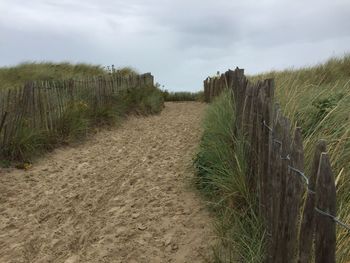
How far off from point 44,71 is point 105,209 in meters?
14.0

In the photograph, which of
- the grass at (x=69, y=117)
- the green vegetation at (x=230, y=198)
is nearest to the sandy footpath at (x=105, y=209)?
the green vegetation at (x=230, y=198)

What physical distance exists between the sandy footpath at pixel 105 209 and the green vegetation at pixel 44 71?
8.14 m

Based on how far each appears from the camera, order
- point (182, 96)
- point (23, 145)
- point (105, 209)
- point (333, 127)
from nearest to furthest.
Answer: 1. point (333, 127)
2. point (105, 209)
3. point (23, 145)
4. point (182, 96)

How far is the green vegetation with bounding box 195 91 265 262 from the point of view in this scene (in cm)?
322

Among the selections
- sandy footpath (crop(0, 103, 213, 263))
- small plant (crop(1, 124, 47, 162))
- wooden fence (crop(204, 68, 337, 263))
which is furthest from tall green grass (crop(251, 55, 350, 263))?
small plant (crop(1, 124, 47, 162))

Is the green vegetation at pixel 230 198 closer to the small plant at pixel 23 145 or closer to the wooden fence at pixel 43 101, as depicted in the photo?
the small plant at pixel 23 145

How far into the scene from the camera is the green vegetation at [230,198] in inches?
127

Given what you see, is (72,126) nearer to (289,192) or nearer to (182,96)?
(289,192)

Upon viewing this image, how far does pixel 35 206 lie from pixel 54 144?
9.63ft

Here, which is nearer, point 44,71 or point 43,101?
point 43,101

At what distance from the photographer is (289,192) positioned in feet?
7.79

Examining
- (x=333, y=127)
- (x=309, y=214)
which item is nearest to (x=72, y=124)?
(x=333, y=127)

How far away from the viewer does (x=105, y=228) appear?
14.3 ft

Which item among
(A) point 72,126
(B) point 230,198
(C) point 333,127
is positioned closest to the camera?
(B) point 230,198
